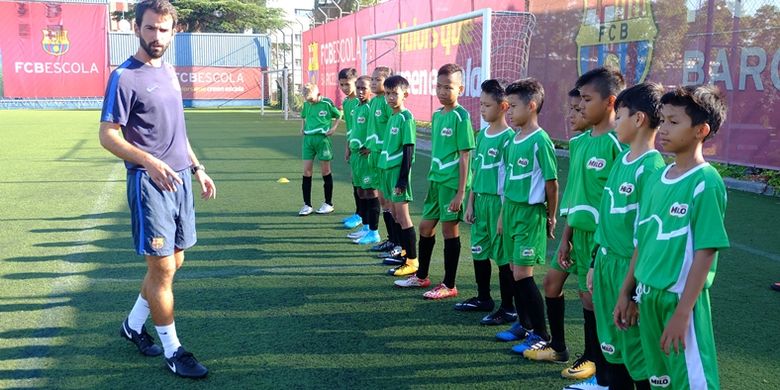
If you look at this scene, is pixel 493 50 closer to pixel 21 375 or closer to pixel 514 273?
pixel 514 273

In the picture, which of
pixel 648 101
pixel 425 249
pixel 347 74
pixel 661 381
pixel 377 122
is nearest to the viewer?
pixel 661 381

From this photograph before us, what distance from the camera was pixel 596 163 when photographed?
3186mm

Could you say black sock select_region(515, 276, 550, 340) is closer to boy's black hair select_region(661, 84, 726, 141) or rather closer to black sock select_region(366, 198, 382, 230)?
boy's black hair select_region(661, 84, 726, 141)

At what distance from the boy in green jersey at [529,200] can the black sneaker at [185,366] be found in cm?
178

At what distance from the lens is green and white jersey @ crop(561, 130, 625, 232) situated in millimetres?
3154

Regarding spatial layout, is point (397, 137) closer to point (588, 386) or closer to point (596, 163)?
point (596, 163)

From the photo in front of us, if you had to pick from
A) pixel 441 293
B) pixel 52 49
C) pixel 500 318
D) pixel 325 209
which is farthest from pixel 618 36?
pixel 52 49

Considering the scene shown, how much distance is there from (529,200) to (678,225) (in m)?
1.55

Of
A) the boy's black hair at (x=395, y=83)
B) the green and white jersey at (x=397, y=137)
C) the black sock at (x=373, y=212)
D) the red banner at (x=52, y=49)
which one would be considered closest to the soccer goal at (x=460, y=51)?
the black sock at (x=373, y=212)

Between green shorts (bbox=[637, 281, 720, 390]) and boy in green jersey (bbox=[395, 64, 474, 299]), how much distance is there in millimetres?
2328

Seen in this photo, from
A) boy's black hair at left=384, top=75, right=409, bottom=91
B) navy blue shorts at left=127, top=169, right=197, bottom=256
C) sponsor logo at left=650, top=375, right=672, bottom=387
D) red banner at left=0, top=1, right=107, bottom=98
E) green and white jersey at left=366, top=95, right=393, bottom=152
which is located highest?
red banner at left=0, top=1, right=107, bottom=98

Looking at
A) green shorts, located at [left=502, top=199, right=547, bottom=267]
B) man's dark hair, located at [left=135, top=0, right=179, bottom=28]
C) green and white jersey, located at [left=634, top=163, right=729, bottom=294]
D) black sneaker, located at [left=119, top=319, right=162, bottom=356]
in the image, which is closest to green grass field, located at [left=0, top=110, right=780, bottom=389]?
black sneaker, located at [left=119, top=319, right=162, bottom=356]

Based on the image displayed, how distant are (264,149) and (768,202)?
443 inches

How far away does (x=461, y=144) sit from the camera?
476 centimetres
